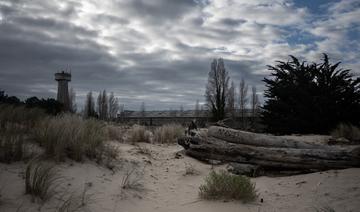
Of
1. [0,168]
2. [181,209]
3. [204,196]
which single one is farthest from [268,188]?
[0,168]

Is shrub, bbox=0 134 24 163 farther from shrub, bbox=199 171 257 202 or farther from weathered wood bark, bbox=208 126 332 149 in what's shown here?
weathered wood bark, bbox=208 126 332 149

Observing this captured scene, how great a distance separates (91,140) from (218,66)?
106ft

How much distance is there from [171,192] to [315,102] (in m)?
12.2

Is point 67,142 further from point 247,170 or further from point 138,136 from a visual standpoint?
point 138,136

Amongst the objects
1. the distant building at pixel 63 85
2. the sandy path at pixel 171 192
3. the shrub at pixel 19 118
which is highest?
the distant building at pixel 63 85

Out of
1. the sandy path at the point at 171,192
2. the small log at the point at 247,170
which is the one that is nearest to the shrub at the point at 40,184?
the sandy path at the point at 171,192

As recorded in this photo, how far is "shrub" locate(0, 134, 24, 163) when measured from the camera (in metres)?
5.56

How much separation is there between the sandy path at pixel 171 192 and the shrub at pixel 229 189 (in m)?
0.14

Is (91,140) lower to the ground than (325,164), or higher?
higher

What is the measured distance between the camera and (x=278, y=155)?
26.1 ft

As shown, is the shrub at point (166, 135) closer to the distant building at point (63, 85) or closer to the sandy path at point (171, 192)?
the sandy path at point (171, 192)

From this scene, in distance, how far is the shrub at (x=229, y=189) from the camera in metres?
5.89

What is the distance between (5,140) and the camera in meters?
Answer: 5.76

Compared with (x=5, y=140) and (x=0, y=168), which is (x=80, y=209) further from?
(x=5, y=140)
